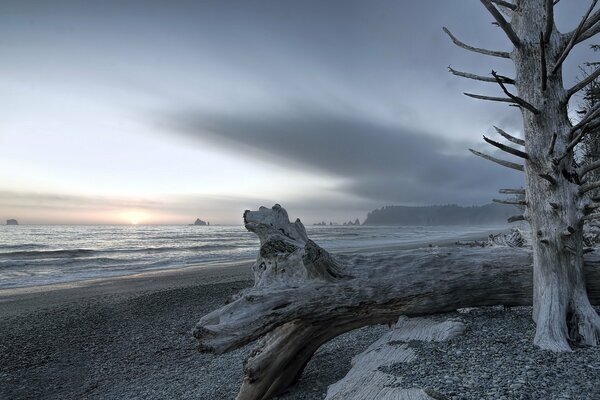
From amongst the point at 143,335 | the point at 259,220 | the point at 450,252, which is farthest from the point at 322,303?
the point at 143,335

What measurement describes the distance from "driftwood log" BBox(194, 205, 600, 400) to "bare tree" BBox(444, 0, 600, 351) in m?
0.72

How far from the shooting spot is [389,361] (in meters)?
4.03

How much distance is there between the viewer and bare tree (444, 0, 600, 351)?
4145 millimetres

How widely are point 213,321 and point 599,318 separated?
459cm

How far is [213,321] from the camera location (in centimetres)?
498

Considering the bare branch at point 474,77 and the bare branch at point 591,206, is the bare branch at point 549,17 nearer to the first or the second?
the bare branch at point 474,77

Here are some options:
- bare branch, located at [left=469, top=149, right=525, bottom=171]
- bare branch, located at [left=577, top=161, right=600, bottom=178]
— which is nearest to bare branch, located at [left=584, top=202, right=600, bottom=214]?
bare branch, located at [left=577, top=161, right=600, bottom=178]

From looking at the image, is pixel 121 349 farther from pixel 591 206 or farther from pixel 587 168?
pixel 587 168

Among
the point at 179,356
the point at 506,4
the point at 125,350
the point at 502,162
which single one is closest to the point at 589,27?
the point at 506,4

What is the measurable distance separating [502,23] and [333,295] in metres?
3.78

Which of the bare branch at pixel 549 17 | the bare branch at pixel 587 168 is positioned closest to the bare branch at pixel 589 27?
the bare branch at pixel 549 17

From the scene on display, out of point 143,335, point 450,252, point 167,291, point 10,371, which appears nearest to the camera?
point 450,252

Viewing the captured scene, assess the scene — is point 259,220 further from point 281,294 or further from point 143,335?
point 143,335

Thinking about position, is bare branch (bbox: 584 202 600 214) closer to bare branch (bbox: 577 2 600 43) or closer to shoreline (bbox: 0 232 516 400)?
bare branch (bbox: 577 2 600 43)
